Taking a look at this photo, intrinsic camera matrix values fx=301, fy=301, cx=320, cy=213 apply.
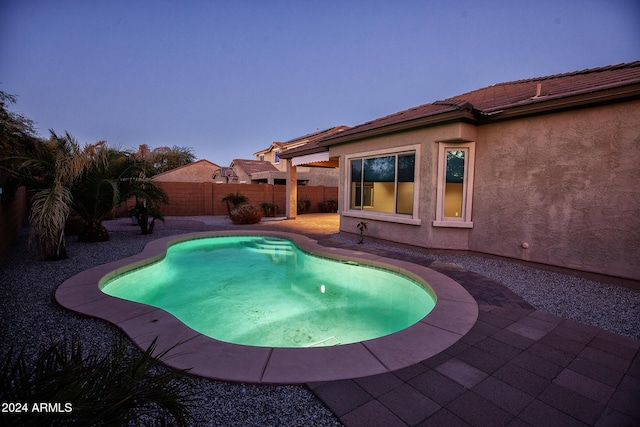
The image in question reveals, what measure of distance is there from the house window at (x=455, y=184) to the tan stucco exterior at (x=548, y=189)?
0.14 m

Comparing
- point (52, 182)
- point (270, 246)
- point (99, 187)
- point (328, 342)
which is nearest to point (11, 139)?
point (52, 182)

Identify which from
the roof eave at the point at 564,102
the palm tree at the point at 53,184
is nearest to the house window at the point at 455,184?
the roof eave at the point at 564,102

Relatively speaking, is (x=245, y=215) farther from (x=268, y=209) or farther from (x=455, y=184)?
(x=455, y=184)

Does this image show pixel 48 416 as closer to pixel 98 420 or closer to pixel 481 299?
pixel 98 420

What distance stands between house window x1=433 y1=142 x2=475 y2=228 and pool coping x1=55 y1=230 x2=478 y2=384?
3.10 meters

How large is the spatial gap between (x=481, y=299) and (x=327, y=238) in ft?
19.5

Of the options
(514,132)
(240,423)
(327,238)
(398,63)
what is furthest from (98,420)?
(398,63)

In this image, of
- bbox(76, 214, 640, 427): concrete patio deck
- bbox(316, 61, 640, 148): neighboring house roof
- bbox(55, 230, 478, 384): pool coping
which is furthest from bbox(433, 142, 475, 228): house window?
bbox(76, 214, 640, 427): concrete patio deck

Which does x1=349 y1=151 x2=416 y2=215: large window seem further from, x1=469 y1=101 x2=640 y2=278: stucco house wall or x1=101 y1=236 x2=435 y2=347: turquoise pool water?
x1=101 y1=236 x2=435 y2=347: turquoise pool water

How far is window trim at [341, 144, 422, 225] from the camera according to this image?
310 inches

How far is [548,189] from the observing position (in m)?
6.06

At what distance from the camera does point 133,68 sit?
100 feet

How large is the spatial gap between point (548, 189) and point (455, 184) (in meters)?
1.90

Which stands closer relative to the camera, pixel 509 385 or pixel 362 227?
pixel 509 385
